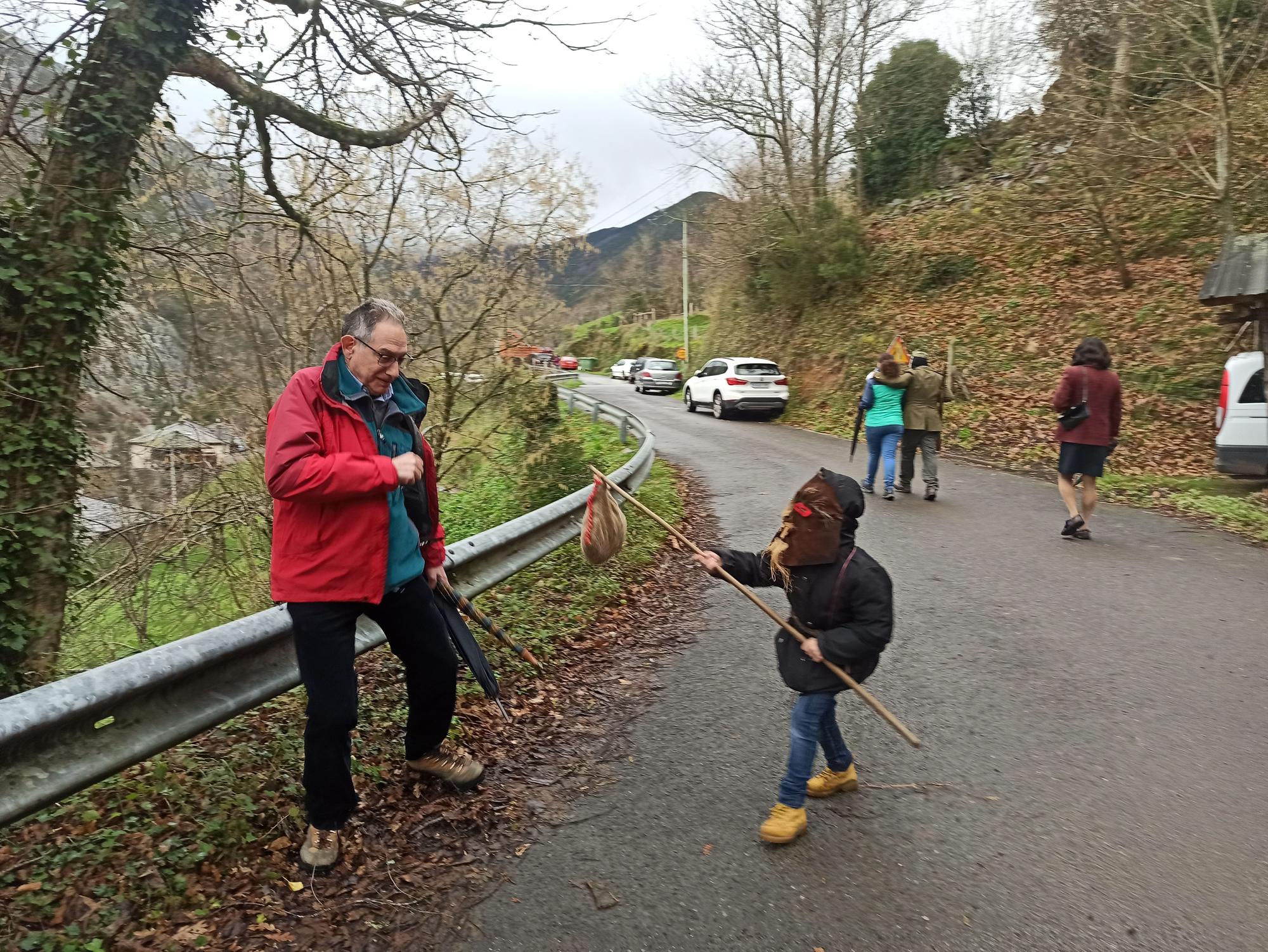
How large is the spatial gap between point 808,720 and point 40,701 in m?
2.56

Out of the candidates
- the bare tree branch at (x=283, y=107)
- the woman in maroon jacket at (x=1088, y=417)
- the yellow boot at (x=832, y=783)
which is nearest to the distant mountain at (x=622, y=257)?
the bare tree branch at (x=283, y=107)

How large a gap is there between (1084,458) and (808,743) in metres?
6.21

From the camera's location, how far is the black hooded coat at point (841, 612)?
3145 millimetres

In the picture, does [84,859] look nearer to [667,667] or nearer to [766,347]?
[667,667]

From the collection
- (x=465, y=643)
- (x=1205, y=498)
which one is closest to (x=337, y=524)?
(x=465, y=643)

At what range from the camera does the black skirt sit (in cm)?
793

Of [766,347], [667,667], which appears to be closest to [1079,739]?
[667,667]

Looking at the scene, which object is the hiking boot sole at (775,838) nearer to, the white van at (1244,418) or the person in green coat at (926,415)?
the person in green coat at (926,415)

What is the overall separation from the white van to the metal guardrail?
934 centimetres

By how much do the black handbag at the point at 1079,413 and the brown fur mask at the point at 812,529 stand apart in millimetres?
5899

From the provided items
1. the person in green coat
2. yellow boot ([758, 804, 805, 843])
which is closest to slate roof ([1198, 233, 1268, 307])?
the person in green coat

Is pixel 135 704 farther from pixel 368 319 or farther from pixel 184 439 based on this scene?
pixel 184 439

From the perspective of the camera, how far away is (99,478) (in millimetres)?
5094

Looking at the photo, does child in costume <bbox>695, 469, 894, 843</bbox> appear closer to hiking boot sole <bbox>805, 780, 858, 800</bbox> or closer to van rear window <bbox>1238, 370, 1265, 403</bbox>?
hiking boot sole <bbox>805, 780, 858, 800</bbox>
